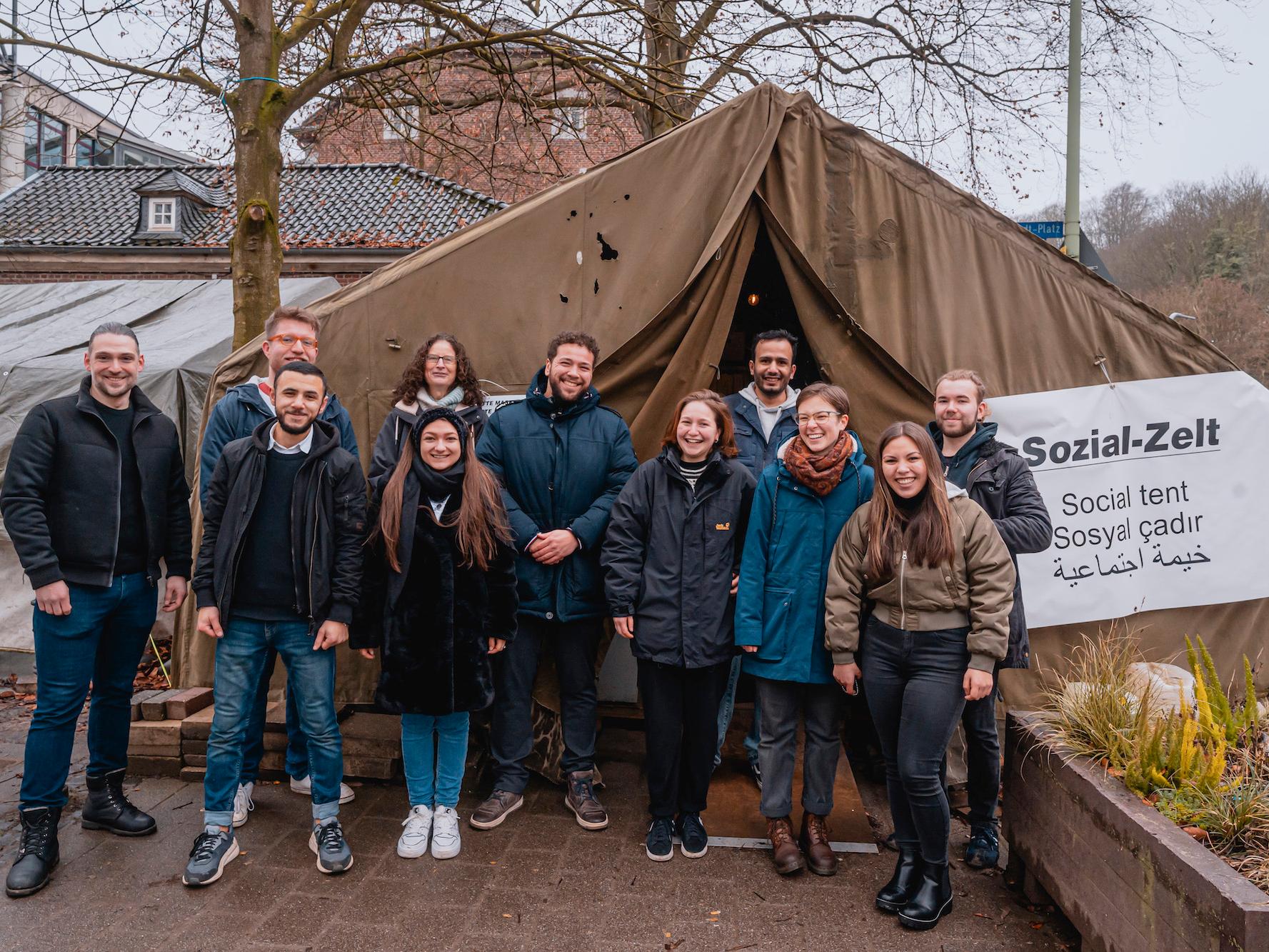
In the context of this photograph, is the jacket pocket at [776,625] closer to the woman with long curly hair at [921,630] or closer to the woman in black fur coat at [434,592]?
the woman with long curly hair at [921,630]

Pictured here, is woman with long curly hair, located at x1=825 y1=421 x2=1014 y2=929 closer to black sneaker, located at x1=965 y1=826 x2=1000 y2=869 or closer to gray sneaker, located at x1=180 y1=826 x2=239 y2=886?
black sneaker, located at x1=965 y1=826 x2=1000 y2=869

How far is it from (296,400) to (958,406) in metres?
2.57

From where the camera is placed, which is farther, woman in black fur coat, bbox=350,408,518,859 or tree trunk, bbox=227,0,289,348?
tree trunk, bbox=227,0,289,348

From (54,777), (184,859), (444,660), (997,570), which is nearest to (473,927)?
(444,660)

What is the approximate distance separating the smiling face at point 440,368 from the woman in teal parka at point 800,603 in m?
1.47

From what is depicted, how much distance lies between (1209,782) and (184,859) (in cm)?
360

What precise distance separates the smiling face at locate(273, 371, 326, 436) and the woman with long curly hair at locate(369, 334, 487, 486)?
52 centimetres

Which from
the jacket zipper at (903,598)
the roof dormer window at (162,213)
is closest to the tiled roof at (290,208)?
the roof dormer window at (162,213)

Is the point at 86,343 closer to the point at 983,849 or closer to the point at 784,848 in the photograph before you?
the point at 784,848

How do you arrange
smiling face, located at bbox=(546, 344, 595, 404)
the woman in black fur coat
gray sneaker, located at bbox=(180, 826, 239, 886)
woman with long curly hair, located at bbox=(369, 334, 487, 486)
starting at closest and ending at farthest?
gray sneaker, located at bbox=(180, 826, 239, 886) → the woman in black fur coat → smiling face, located at bbox=(546, 344, 595, 404) → woman with long curly hair, located at bbox=(369, 334, 487, 486)

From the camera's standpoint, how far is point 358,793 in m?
4.01

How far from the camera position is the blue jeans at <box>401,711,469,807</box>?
3.49 m

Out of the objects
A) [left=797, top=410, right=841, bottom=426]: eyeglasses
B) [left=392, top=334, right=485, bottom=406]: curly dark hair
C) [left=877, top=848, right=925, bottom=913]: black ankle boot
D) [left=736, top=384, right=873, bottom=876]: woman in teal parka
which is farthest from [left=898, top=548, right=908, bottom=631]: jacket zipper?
[left=392, top=334, right=485, bottom=406]: curly dark hair

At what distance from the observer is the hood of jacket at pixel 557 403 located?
375cm
